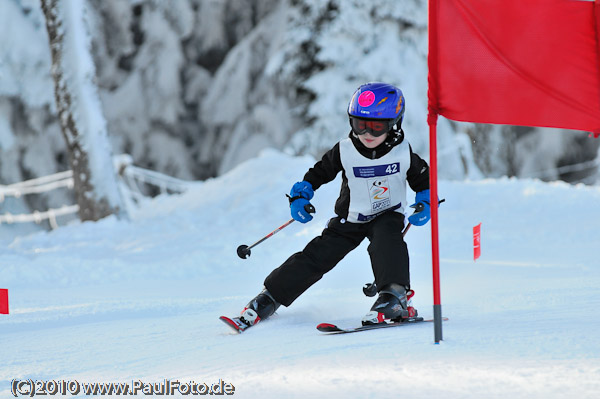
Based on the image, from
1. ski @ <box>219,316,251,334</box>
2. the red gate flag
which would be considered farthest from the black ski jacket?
the red gate flag

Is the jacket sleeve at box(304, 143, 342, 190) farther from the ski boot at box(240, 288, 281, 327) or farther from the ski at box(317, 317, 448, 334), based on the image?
the ski at box(317, 317, 448, 334)

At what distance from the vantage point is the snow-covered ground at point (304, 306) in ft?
7.80

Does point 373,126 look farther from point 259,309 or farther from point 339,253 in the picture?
point 259,309

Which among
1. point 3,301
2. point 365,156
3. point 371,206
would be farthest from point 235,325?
point 3,301

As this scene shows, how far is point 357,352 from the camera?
2.69 meters

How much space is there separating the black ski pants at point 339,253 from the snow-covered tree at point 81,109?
568 centimetres

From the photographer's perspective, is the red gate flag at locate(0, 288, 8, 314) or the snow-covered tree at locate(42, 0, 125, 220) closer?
the red gate flag at locate(0, 288, 8, 314)

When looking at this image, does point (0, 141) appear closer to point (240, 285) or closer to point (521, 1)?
point (240, 285)

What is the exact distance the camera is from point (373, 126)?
10.9ft

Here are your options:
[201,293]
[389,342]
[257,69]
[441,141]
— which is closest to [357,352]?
[389,342]

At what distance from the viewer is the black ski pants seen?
11.0 feet

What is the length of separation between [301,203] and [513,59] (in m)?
1.22

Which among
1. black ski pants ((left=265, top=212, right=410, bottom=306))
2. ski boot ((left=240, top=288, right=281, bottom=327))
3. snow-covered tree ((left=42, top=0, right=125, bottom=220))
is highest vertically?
snow-covered tree ((left=42, top=0, right=125, bottom=220))

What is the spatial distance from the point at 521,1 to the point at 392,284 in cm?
131
